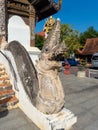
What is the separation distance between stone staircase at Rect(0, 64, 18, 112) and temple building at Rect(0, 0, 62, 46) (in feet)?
16.9

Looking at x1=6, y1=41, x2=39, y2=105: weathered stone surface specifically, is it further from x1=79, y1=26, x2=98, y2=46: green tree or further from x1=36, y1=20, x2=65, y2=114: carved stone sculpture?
x1=79, y1=26, x2=98, y2=46: green tree

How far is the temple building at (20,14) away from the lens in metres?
8.96

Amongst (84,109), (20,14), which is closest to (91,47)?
(20,14)

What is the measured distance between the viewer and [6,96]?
3867 millimetres

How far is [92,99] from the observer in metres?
5.62

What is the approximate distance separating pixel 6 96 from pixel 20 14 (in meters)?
7.25

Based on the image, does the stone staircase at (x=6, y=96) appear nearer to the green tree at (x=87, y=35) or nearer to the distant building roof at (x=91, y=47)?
the distant building roof at (x=91, y=47)

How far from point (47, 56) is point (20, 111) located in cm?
151

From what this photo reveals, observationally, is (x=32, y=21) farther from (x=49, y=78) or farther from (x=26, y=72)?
(x=49, y=78)

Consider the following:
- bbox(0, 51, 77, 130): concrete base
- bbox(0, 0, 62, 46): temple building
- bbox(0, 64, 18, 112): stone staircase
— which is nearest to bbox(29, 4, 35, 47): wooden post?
bbox(0, 0, 62, 46): temple building

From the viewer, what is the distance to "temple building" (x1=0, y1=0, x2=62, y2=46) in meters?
8.96

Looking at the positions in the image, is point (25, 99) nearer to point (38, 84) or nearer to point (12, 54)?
point (38, 84)

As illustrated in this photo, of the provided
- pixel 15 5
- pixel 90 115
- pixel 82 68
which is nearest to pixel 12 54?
pixel 90 115

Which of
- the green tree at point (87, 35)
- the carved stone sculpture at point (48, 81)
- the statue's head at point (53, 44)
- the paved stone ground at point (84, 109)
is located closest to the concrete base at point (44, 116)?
the carved stone sculpture at point (48, 81)
